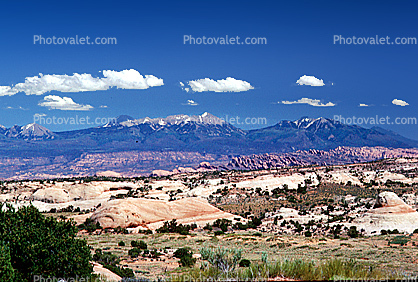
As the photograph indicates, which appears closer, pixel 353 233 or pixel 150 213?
pixel 353 233

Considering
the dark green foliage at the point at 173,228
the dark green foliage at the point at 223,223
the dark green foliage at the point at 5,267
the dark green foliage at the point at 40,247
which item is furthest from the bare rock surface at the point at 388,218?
the dark green foliage at the point at 5,267

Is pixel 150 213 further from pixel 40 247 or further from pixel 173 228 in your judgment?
pixel 40 247

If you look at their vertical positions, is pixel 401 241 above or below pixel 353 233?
above

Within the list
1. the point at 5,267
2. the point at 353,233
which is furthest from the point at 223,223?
the point at 5,267

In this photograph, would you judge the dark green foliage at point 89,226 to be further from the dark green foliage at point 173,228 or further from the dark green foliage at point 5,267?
the dark green foliage at point 5,267

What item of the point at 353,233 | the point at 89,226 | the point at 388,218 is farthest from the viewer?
the point at 388,218

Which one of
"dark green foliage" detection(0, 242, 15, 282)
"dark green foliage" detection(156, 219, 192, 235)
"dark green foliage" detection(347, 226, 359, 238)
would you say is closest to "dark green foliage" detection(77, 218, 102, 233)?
"dark green foliage" detection(156, 219, 192, 235)

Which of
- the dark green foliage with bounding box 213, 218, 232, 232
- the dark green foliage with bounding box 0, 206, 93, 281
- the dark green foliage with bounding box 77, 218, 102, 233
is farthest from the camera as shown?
the dark green foliage with bounding box 213, 218, 232, 232

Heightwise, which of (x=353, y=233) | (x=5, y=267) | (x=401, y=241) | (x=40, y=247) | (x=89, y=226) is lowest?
(x=353, y=233)

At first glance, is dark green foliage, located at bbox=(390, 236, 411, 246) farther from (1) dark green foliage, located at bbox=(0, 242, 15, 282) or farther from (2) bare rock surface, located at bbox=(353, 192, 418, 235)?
(1) dark green foliage, located at bbox=(0, 242, 15, 282)
